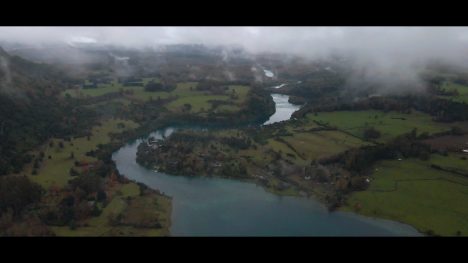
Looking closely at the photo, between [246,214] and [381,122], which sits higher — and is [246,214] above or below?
above

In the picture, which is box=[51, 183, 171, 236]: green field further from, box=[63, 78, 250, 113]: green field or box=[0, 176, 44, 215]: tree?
box=[63, 78, 250, 113]: green field

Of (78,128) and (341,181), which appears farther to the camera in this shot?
(78,128)

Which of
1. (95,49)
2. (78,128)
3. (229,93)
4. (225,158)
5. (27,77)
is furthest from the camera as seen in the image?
(95,49)

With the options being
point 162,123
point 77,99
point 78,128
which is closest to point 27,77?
point 77,99

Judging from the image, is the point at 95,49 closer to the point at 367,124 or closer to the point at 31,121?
the point at 31,121

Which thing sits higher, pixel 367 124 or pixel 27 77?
pixel 27 77

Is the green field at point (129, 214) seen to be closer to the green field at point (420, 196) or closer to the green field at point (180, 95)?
the green field at point (420, 196)

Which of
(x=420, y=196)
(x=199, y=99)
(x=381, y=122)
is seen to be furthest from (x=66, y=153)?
(x=381, y=122)


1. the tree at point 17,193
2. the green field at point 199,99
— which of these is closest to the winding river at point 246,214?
the tree at point 17,193

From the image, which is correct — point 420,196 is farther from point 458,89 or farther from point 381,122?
point 458,89
